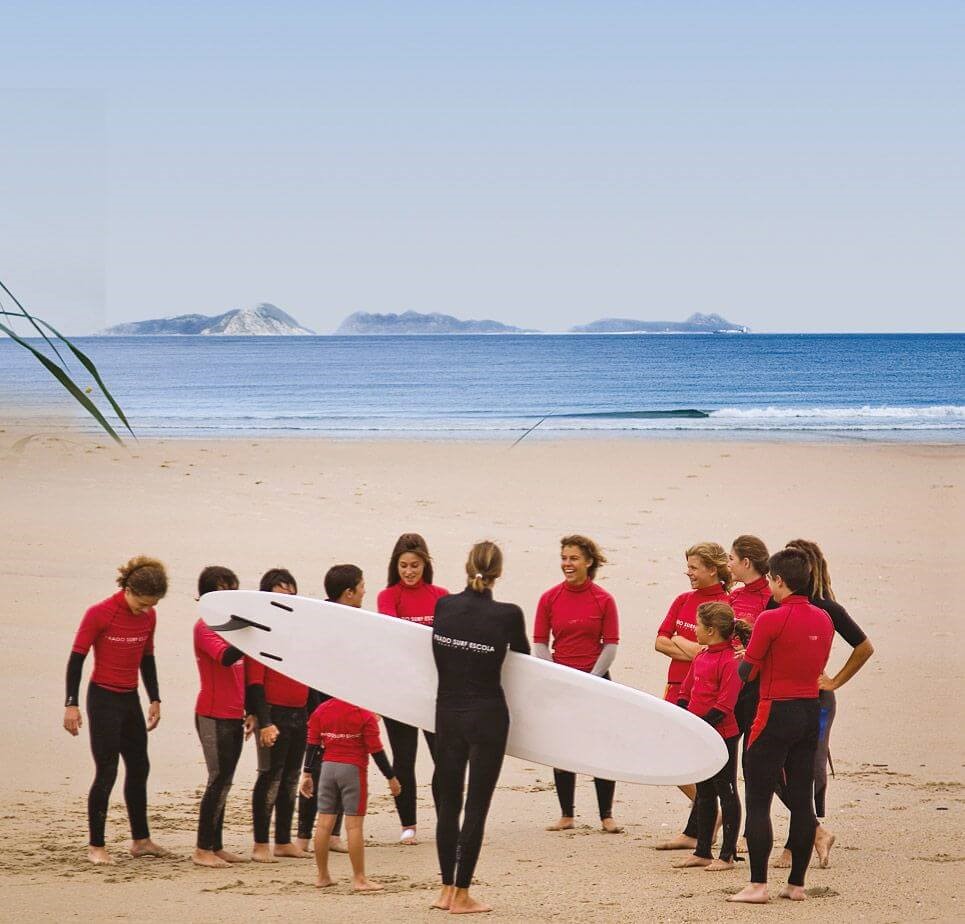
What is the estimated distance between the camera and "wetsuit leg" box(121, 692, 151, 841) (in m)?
4.86

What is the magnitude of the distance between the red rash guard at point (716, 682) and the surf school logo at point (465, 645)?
112cm

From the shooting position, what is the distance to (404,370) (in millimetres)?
61094

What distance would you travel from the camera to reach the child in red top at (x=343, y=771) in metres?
4.37

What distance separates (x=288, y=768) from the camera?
5.09 meters

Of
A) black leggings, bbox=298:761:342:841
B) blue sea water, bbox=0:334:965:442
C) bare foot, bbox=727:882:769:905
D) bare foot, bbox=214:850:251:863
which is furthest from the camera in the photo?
blue sea water, bbox=0:334:965:442

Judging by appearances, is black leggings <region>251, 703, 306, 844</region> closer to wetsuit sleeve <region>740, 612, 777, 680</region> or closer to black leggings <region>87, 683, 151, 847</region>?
black leggings <region>87, 683, 151, 847</region>

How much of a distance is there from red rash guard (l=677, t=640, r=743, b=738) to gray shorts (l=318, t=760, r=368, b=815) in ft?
4.55

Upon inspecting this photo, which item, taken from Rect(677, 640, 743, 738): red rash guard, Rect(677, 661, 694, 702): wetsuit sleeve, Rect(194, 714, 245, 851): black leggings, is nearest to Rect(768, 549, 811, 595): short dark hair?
Rect(677, 640, 743, 738): red rash guard

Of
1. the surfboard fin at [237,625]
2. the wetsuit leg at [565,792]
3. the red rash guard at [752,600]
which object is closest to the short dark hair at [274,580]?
the surfboard fin at [237,625]

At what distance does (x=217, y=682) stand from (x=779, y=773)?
227 cm

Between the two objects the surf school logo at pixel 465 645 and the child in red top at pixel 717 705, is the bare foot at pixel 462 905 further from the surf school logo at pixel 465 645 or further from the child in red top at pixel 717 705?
the child in red top at pixel 717 705

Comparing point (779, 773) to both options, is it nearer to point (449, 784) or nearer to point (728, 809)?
point (728, 809)

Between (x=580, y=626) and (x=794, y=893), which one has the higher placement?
(x=580, y=626)

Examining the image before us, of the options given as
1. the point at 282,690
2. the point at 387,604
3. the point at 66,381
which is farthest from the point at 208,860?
the point at 66,381
